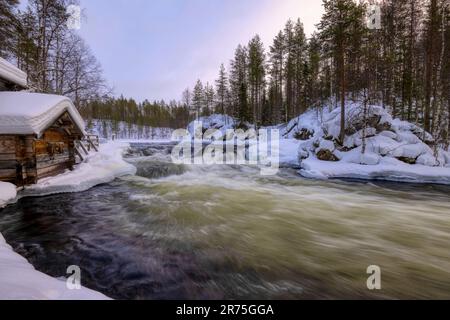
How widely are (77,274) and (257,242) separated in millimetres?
3743

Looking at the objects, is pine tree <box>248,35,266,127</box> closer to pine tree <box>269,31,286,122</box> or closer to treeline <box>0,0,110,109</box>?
pine tree <box>269,31,286,122</box>

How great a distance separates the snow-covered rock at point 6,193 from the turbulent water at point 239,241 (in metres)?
0.30

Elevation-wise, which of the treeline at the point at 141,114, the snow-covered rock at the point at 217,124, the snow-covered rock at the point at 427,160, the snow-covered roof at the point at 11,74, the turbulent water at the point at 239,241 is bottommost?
the turbulent water at the point at 239,241

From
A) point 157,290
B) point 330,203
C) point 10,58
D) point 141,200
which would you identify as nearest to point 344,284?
point 157,290

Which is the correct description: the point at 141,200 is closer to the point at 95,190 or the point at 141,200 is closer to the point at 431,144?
the point at 95,190

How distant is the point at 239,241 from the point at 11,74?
42.4 feet

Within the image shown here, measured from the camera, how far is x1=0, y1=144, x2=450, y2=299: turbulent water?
4012 millimetres

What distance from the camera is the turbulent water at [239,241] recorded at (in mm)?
4012

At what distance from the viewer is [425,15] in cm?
2077

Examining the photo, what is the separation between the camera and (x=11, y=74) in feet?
35.8

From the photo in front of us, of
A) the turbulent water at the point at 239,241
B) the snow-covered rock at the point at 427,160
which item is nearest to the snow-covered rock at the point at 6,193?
the turbulent water at the point at 239,241

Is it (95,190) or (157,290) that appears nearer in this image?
(157,290)

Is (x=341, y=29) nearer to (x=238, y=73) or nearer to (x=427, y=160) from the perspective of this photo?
(x=427, y=160)

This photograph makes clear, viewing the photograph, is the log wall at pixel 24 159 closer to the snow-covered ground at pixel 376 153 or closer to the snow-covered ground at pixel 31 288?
the snow-covered ground at pixel 31 288
